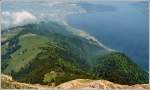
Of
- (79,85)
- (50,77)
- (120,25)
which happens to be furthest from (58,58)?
(120,25)

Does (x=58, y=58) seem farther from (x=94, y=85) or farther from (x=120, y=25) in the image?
(x=120, y=25)

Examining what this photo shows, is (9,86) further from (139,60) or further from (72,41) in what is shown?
(139,60)

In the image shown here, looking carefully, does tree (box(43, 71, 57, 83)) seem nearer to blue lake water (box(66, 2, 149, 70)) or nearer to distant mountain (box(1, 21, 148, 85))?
distant mountain (box(1, 21, 148, 85))

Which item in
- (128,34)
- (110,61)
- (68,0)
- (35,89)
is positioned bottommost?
(35,89)

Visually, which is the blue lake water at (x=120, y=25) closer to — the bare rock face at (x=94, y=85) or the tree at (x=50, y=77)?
the bare rock face at (x=94, y=85)

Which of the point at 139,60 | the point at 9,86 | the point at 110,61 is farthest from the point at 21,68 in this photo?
the point at 139,60

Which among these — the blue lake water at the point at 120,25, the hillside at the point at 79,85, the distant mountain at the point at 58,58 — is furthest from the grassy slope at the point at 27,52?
the blue lake water at the point at 120,25
